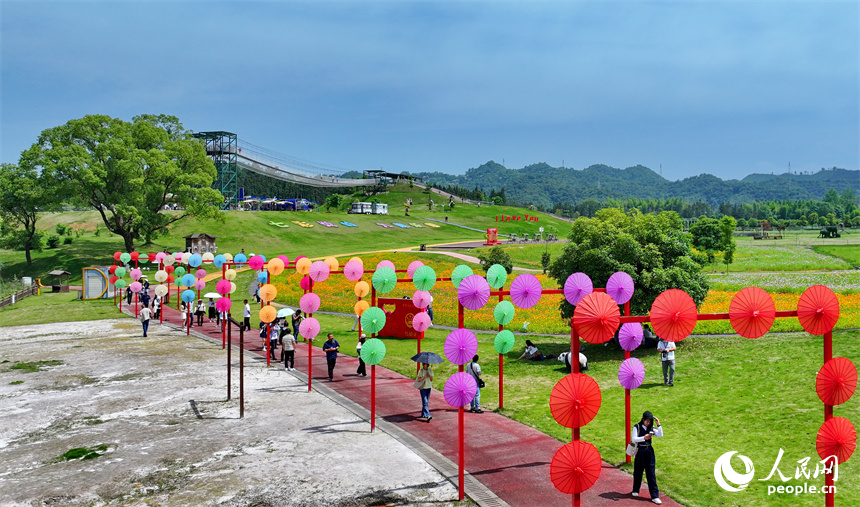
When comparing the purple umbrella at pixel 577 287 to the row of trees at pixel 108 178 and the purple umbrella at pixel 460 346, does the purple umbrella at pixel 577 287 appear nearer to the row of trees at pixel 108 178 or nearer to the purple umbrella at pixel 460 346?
the purple umbrella at pixel 460 346

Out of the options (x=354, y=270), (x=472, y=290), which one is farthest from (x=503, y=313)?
(x=354, y=270)

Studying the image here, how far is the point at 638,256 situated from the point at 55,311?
129 feet

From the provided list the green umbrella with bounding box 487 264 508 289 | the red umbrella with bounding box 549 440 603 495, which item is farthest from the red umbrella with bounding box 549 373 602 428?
the green umbrella with bounding box 487 264 508 289

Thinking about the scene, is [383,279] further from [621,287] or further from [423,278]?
[621,287]

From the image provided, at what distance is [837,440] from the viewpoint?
33.0 ft

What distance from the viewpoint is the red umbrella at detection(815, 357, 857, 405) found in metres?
10.1

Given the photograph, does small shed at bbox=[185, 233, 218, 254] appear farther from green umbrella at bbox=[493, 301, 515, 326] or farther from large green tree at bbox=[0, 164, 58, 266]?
green umbrella at bbox=[493, 301, 515, 326]

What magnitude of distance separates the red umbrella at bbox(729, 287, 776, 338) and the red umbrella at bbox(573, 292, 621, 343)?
2382 mm

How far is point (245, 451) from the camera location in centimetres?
1484

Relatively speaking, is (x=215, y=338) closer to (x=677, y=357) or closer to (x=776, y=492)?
(x=677, y=357)

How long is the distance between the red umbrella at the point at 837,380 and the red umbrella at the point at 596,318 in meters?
3.72

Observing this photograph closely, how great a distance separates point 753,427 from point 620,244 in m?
11.7

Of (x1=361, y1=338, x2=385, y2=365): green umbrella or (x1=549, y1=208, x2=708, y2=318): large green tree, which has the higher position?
(x1=549, y1=208, x2=708, y2=318): large green tree

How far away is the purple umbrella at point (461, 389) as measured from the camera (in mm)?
12766
